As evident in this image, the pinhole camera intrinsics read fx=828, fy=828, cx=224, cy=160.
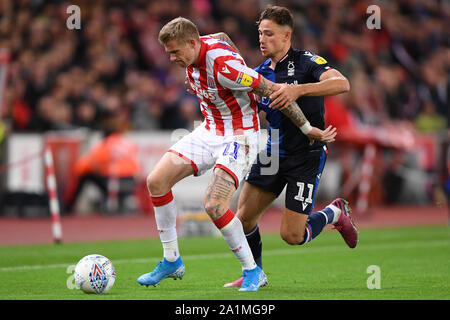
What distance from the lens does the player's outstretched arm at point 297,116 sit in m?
7.05

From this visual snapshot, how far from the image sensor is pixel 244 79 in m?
6.97

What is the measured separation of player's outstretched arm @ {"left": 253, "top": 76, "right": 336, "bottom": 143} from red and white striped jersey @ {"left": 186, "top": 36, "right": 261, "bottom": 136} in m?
0.08

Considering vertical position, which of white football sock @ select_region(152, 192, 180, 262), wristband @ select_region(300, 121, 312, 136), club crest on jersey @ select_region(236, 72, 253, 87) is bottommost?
white football sock @ select_region(152, 192, 180, 262)

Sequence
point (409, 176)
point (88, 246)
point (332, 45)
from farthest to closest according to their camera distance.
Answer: point (332, 45) → point (409, 176) → point (88, 246)

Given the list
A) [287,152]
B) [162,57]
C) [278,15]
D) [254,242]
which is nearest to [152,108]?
[162,57]

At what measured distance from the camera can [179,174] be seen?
7246 mm

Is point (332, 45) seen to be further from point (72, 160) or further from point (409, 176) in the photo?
point (72, 160)

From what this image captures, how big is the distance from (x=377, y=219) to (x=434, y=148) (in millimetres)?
3857

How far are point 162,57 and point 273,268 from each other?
1048cm

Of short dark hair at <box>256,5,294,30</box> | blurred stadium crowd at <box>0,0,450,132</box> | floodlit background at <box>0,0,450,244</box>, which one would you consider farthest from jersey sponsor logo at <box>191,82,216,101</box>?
blurred stadium crowd at <box>0,0,450,132</box>

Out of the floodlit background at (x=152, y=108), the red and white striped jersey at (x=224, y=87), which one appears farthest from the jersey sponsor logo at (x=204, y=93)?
the floodlit background at (x=152, y=108)

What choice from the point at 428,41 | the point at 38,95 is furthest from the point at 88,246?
the point at 428,41

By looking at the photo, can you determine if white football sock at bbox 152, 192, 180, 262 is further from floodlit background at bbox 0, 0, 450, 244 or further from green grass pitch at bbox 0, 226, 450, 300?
floodlit background at bbox 0, 0, 450, 244

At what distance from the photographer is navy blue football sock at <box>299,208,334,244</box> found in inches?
311
